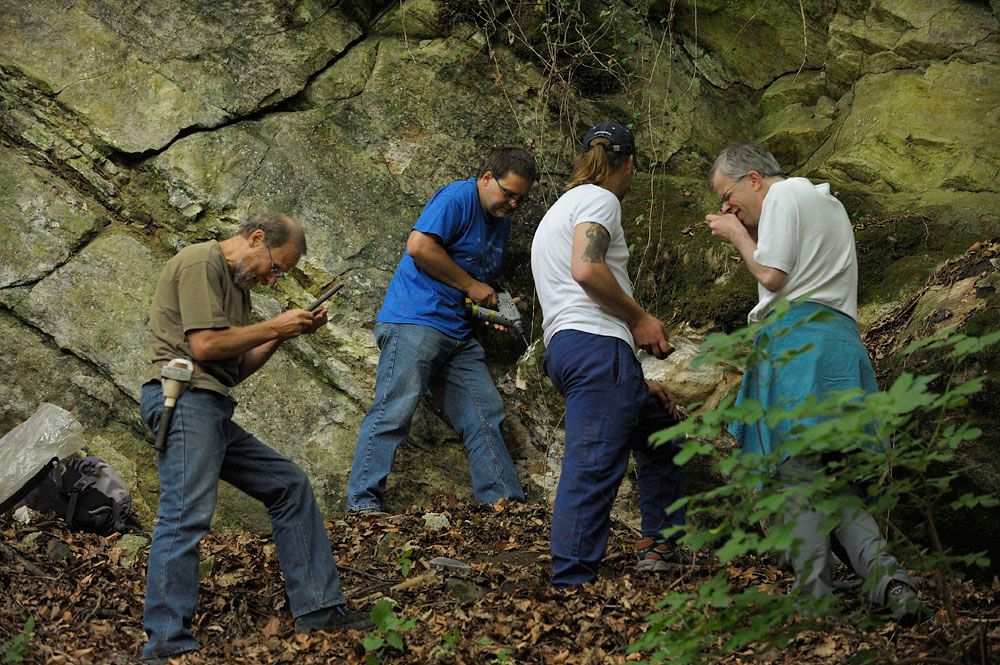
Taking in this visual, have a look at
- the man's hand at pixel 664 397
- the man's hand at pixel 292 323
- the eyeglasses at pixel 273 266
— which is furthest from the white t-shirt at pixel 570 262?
the eyeglasses at pixel 273 266

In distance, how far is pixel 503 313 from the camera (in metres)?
6.75

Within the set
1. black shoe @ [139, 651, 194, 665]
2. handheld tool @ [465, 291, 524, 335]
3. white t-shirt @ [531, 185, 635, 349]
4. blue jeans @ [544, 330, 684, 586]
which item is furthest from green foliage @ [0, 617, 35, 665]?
handheld tool @ [465, 291, 524, 335]

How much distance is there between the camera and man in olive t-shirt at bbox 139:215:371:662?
4387mm

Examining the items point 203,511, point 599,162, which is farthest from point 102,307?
point 599,162

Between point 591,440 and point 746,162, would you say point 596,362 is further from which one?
point 746,162

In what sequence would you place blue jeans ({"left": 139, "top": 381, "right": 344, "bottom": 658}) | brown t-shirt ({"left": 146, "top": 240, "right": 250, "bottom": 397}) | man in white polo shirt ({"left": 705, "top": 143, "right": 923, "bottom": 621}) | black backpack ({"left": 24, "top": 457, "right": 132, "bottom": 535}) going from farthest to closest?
black backpack ({"left": 24, "top": 457, "right": 132, "bottom": 535}) → brown t-shirt ({"left": 146, "top": 240, "right": 250, "bottom": 397}) → blue jeans ({"left": 139, "top": 381, "right": 344, "bottom": 658}) → man in white polo shirt ({"left": 705, "top": 143, "right": 923, "bottom": 621})

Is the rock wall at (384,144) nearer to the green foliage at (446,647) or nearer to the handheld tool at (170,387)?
the handheld tool at (170,387)

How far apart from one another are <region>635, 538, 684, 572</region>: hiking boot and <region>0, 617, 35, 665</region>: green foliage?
2844mm

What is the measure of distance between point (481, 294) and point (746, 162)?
7.96 ft

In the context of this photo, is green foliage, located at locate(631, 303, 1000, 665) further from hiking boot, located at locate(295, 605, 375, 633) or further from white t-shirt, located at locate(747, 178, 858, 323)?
hiking boot, located at locate(295, 605, 375, 633)

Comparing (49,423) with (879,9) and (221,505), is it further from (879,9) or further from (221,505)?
(879,9)

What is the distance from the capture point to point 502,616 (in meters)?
4.57

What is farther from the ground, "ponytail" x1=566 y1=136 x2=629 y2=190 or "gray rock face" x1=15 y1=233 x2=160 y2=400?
"ponytail" x1=566 y1=136 x2=629 y2=190

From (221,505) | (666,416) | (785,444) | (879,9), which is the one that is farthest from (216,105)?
(785,444)
